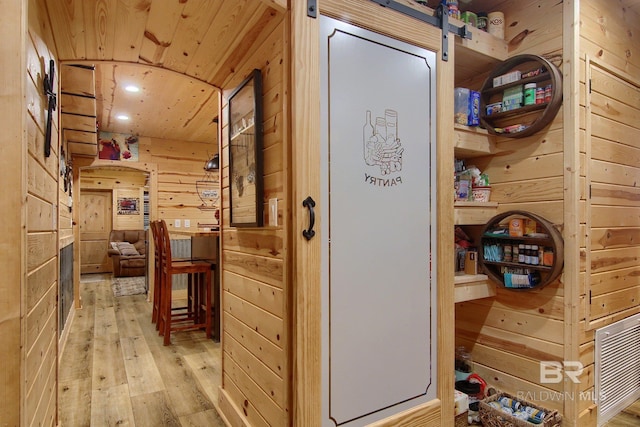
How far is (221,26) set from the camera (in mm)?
1729

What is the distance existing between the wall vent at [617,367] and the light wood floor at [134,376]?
93.5 inches

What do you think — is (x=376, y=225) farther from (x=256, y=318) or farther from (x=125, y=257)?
(x=125, y=257)

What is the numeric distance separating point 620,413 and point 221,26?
11.2 ft

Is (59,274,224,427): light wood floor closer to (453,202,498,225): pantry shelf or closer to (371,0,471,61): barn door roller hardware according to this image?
(453,202,498,225): pantry shelf

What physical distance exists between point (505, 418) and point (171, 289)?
130 inches

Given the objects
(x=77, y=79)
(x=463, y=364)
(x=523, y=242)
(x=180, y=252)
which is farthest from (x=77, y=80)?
(x=180, y=252)

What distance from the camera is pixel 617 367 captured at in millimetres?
2369

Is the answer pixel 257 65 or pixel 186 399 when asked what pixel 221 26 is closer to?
pixel 257 65

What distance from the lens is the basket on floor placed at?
1969mm

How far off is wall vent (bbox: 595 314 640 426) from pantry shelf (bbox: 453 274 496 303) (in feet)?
2.09

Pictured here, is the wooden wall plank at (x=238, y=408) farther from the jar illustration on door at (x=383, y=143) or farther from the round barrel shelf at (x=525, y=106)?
the round barrel shelf at (x=525, y=106)

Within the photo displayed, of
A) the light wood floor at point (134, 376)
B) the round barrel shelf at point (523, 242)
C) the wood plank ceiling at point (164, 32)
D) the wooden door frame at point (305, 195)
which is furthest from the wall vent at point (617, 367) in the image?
the wood plank ceiling at point (164, 32)

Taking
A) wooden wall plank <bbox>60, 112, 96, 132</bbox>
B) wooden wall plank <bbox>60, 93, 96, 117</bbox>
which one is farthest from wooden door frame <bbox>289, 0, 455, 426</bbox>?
wooden wall plank <bbox>60, 112, 96, 132</bbox>

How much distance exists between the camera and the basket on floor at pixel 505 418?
77.5 inches
